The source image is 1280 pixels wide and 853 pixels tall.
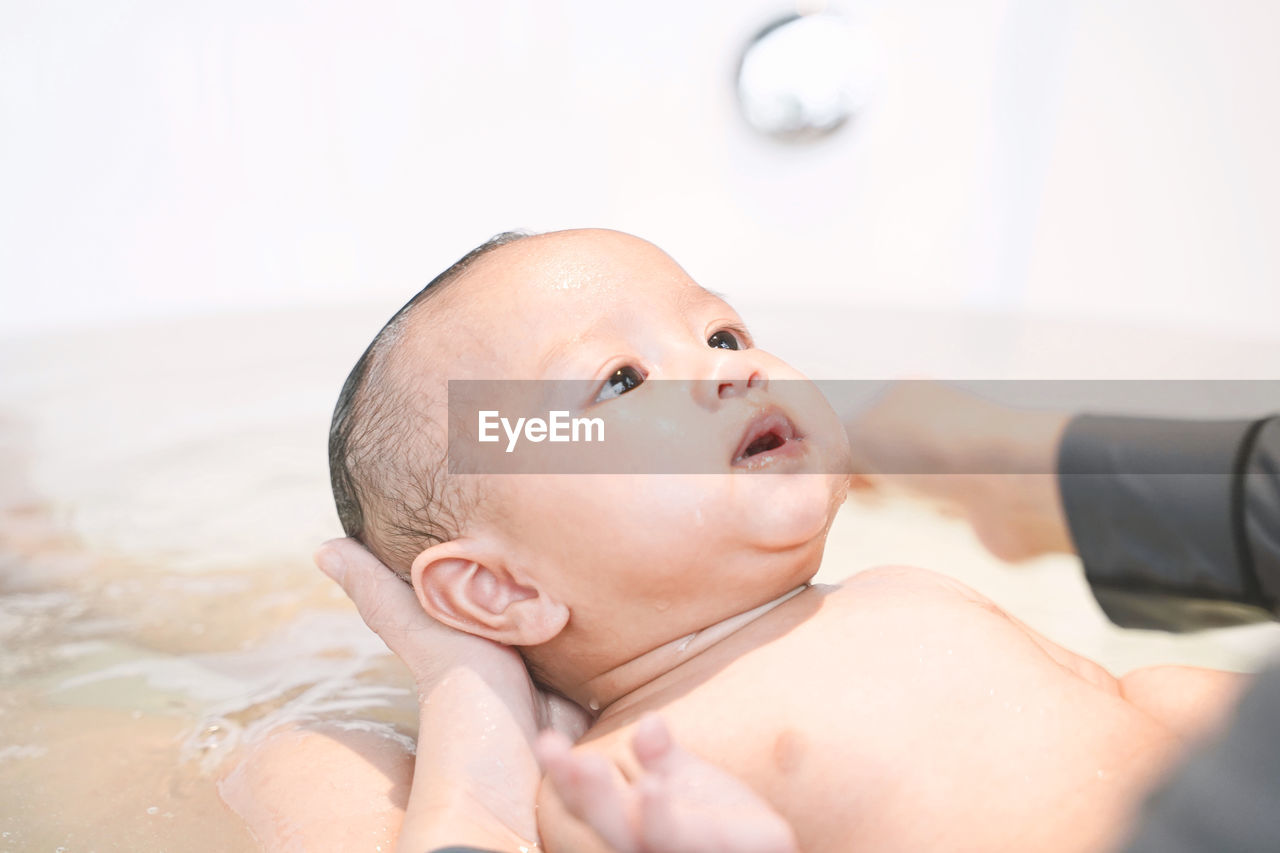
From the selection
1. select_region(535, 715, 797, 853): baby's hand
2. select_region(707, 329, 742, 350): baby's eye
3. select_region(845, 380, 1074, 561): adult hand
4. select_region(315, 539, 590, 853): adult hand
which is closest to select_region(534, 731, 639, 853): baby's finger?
select_region(535, 715, 797, 853): baby's hand

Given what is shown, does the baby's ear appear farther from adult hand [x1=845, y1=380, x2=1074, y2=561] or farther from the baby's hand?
adult hand [x1=845, y1=380, x2=1074, y2=561]

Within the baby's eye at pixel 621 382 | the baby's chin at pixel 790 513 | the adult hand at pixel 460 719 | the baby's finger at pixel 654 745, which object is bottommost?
the adult hand at pixel 460 719

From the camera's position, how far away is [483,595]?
0.83 metres

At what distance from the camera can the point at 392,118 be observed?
1.67m

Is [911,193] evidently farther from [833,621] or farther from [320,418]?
[833,621]

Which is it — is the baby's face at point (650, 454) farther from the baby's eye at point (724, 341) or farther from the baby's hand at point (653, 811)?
the baby's hand at point (653, 811)

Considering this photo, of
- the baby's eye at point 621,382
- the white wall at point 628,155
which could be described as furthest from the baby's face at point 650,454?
the white wall at point 628,155

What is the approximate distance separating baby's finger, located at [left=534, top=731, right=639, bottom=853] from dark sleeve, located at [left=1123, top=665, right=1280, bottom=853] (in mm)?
245

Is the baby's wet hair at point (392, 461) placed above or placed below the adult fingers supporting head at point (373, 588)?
A: above

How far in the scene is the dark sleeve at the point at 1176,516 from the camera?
904mm

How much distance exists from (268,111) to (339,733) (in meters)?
1.02

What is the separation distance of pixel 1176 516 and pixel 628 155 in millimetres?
1024

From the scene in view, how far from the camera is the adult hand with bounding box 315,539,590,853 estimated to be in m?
0.73

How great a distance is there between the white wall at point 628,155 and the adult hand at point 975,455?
1.61ft
